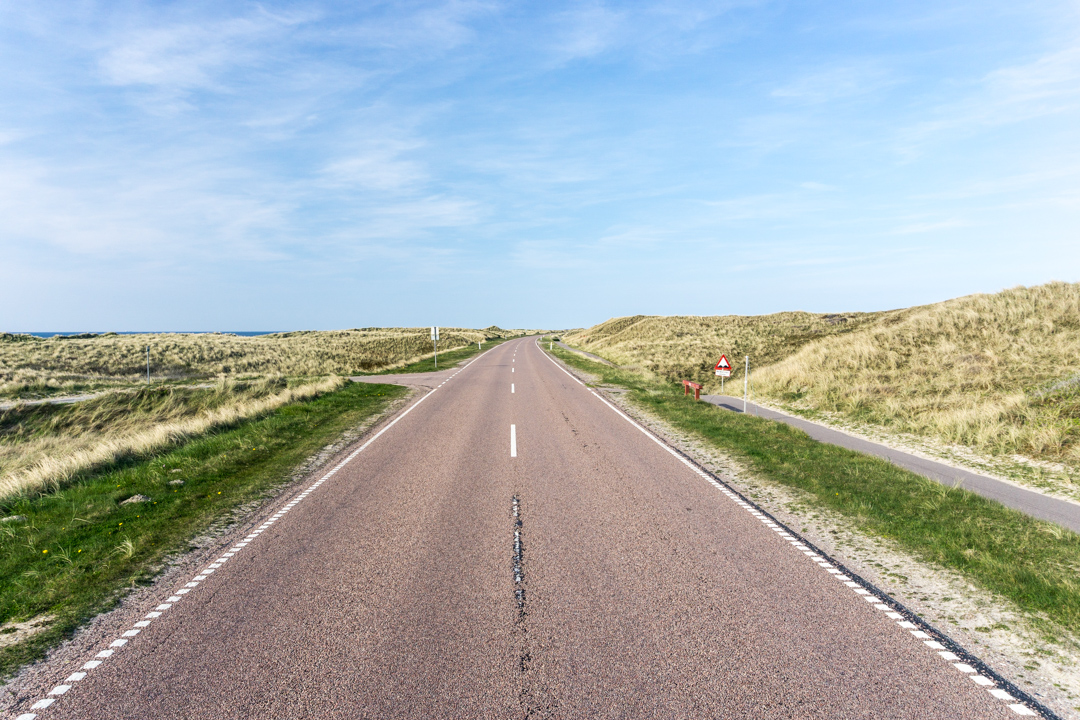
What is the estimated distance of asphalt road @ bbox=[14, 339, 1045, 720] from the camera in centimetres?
384

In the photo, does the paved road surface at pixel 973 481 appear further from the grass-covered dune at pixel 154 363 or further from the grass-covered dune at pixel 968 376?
the grass-covered dune at pixel 154 363

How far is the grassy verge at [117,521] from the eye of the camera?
553 centimetres

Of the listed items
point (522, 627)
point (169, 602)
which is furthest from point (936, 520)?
point (169, 602)

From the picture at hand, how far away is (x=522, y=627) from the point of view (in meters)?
4.77

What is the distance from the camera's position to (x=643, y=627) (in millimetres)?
4758

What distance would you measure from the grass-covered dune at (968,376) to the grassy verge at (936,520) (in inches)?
167

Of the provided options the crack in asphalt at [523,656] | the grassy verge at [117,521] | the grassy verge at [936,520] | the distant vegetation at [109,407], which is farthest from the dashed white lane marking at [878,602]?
the distant vegetation at [109,407]

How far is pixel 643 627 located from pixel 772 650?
1043 mm

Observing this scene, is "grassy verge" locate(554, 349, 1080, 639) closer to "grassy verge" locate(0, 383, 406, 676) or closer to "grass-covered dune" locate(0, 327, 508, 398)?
"grassy verge" locate(0, 383, 406, 676)

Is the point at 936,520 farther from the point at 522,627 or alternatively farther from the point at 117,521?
the point at 117,521

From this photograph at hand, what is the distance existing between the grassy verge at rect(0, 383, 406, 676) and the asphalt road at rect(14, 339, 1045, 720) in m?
0.83

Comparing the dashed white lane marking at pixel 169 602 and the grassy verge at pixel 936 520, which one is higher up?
the dashed white lane marking at pixel 169 602

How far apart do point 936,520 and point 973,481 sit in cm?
385

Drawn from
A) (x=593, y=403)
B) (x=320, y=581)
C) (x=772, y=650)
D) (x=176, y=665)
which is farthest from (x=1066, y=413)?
(x=176, y=665)
